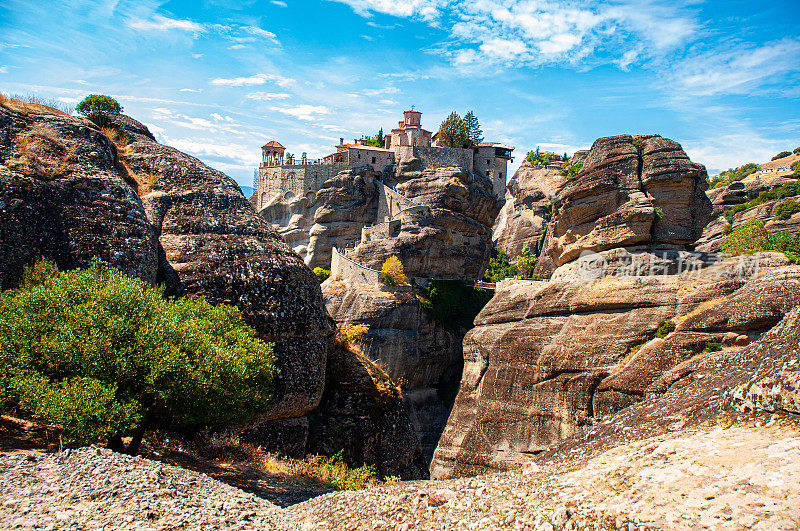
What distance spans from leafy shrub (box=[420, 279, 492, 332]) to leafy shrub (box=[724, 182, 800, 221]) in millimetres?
30459

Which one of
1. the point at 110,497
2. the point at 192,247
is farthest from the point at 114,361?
the point at 192,247

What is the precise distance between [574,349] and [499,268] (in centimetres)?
4390

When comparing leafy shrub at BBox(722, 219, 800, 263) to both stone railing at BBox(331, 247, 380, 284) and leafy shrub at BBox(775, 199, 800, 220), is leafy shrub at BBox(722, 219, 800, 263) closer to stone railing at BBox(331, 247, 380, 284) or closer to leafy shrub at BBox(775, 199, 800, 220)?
leafy shrub at BBox(775, 199, 800, 220)

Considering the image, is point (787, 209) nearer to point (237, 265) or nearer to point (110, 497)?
point (237, 265)

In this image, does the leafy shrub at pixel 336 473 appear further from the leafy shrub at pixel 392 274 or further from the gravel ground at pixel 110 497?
the leafy shrub at pixel 392 274

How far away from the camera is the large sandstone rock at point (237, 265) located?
1084 centimetres

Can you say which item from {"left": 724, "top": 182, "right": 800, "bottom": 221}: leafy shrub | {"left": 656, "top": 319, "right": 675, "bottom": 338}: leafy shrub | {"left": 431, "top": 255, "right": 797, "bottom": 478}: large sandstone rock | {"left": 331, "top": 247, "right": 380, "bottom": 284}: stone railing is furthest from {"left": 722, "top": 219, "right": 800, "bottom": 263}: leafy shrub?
{"left": 331, "top": 247, "right": 380, "bottom": 284}: stone railing

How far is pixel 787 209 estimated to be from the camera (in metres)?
44.7

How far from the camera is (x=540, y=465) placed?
7793mm

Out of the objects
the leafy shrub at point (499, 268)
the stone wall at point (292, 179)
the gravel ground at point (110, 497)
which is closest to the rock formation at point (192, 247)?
the gravel ground at point (110, 497)

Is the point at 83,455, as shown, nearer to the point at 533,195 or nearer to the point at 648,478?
the point at 648,478

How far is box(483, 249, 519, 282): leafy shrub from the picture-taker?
60159 millimetres

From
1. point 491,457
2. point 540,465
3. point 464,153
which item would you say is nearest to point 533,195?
point 464,153

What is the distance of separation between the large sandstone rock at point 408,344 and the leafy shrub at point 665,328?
20.7 m
